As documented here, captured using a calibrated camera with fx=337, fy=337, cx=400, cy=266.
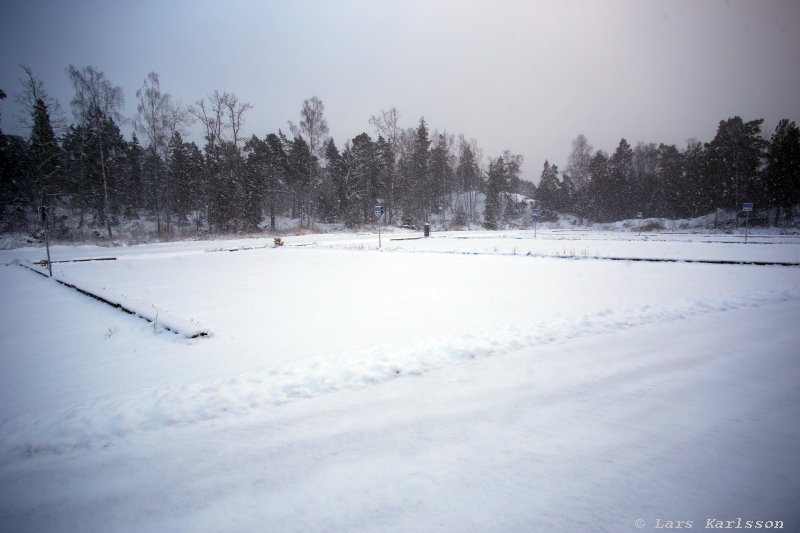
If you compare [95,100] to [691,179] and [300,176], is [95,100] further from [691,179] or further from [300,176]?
[691,179]

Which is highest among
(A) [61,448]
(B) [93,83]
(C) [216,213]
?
(B) [93,83]

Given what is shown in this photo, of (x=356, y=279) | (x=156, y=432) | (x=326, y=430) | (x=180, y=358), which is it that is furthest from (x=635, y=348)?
(x=356, y=279)

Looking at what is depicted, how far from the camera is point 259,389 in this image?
3512 mm

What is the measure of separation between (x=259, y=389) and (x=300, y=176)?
4450 centimetres

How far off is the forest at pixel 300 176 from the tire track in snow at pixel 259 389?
32.3 meters

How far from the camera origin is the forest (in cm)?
3444

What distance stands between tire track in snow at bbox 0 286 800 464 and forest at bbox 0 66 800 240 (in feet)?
106

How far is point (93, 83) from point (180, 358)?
40757 mm

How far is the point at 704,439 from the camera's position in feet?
8.43

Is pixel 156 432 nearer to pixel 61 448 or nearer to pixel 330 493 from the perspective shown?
pixel 61 448

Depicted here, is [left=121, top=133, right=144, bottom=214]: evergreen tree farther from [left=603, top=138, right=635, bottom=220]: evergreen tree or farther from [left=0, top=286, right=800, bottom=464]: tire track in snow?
[left=603, top=138, right=635, bottom=220]: evergreen tree

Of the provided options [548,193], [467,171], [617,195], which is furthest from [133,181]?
[617,195]

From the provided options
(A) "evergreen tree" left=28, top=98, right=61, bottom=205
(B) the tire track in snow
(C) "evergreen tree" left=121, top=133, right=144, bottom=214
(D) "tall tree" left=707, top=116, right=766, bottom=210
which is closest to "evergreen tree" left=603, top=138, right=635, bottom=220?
(D) "tall tree" left=707, top=116, right=766, bottom=210

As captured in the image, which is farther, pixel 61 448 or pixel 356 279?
pixel 356 279
